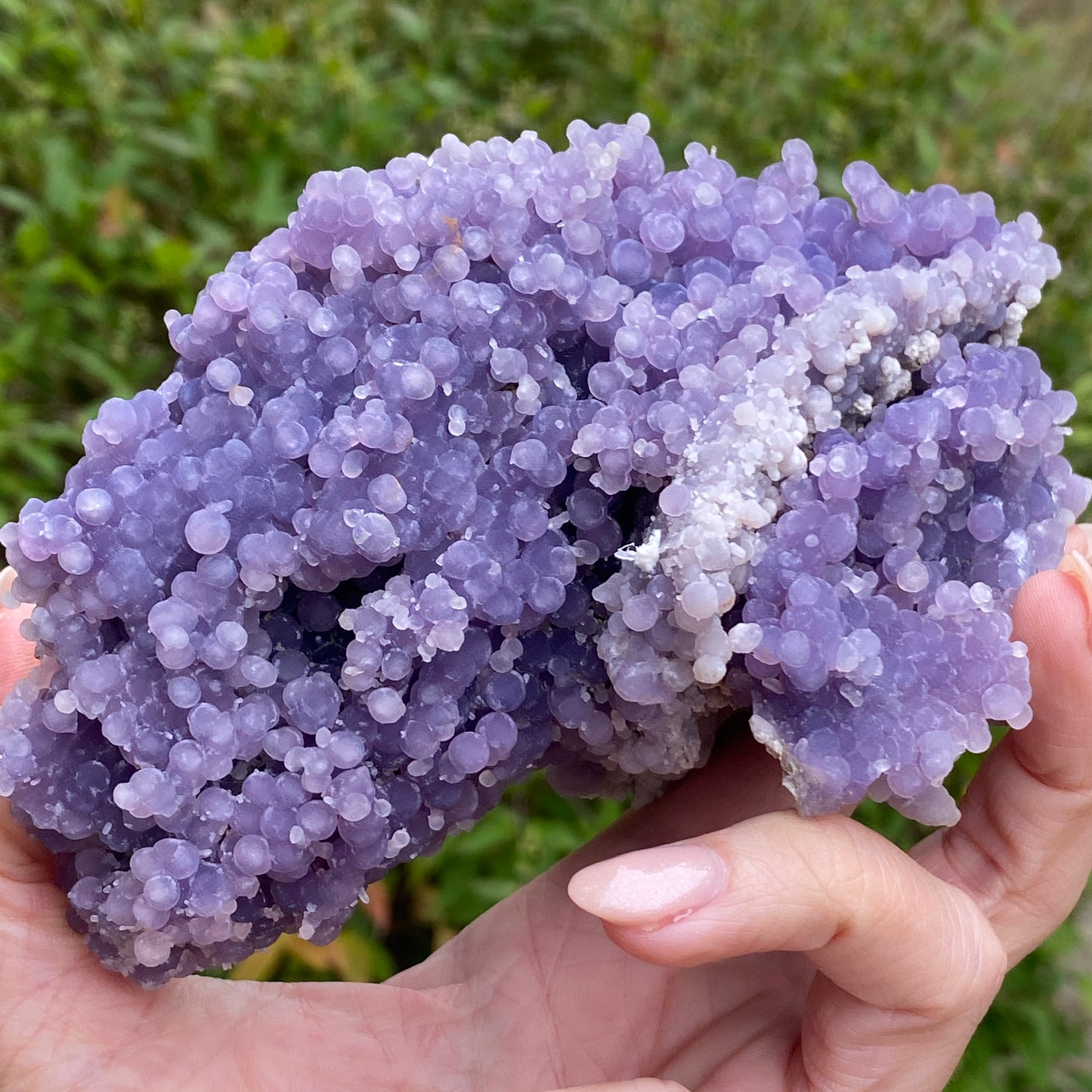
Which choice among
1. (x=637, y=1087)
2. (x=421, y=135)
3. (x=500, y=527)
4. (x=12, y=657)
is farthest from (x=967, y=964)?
(x=421, y=135)

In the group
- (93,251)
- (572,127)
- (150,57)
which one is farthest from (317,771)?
(150,57)

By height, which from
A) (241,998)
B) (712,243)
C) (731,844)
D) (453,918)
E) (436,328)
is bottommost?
(453,918)

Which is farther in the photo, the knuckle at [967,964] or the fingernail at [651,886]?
the knuckle at [967,964]

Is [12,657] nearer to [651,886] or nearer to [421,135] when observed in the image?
[651,886]

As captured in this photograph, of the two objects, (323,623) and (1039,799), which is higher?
(1039,799)

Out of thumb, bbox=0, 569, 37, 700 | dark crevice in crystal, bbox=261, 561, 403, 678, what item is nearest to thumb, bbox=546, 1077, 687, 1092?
dark crevice in crystal, bbox=261, 561, 403, 678

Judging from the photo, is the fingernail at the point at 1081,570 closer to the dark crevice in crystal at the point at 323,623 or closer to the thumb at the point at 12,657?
the dark crevice in crystal at the point at 323,623

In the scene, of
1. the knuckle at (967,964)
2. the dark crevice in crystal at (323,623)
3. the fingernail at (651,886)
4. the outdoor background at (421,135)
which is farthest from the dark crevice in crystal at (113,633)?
the outdoor background at (421,135)

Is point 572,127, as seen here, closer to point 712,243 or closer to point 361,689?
point 712,243
